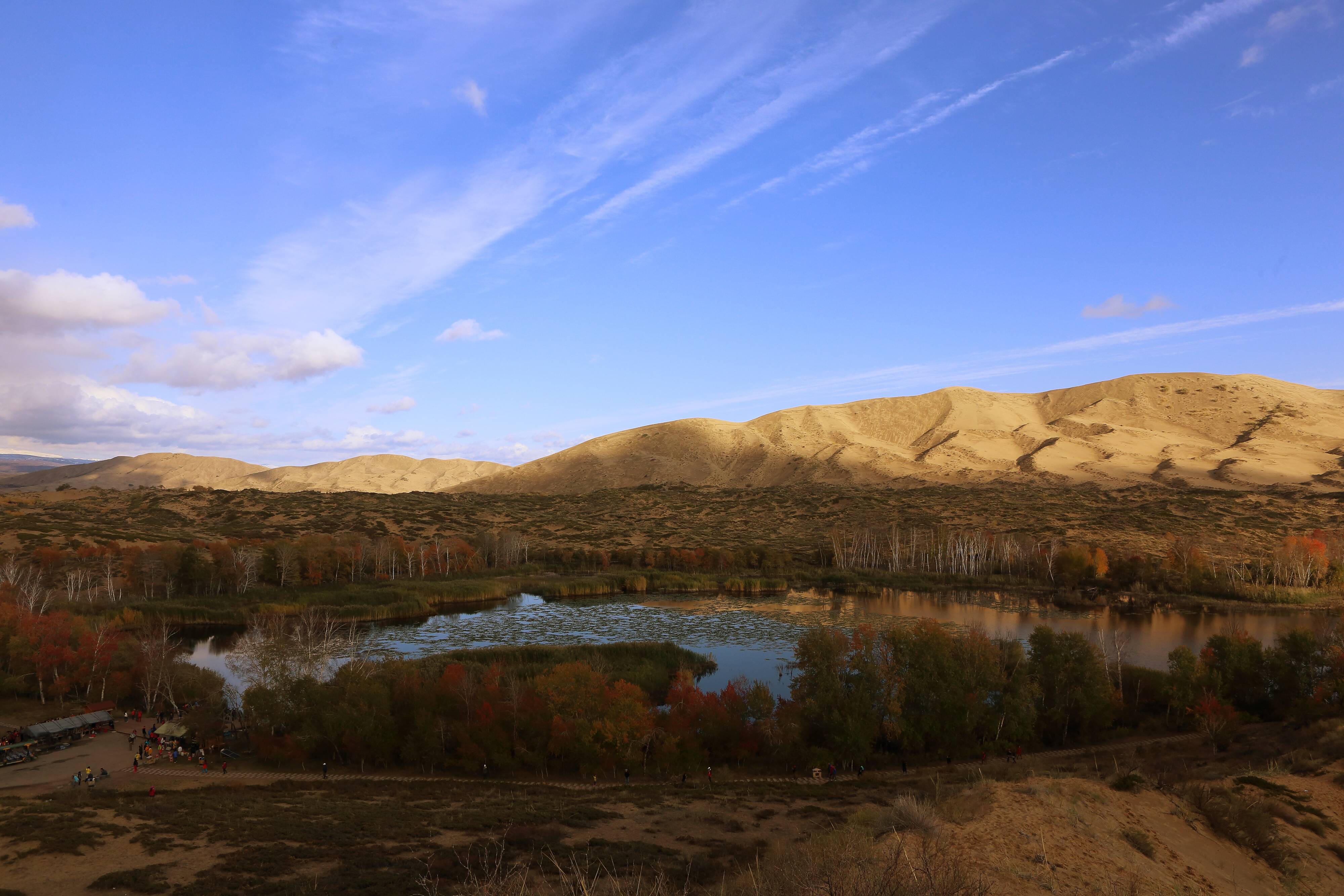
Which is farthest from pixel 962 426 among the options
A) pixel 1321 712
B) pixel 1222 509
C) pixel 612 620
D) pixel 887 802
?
pixel 887 802

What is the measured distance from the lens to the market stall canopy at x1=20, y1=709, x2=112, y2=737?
32750 mm

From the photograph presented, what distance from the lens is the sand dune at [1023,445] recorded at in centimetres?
12900

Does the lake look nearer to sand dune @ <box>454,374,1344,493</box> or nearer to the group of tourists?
the group of tourists

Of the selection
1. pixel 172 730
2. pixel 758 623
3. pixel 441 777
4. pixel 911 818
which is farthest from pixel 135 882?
pixel 758 623

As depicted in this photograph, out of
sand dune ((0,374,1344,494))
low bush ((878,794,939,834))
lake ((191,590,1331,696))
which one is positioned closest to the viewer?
low bush ((878,794,939,834))

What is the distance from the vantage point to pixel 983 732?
33375mm

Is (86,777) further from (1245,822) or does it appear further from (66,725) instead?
(1245,822)

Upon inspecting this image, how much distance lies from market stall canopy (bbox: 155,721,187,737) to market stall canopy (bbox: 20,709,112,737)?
3.44 m

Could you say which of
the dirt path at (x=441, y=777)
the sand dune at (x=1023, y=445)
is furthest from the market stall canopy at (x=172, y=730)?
the sand dune at (x=1023, y=445)

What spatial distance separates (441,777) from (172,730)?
47.1 ft

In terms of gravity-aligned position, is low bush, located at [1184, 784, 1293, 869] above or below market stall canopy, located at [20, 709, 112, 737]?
above

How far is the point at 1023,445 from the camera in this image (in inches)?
6260

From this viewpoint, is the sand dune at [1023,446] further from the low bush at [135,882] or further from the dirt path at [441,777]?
the low bush at [135,882]

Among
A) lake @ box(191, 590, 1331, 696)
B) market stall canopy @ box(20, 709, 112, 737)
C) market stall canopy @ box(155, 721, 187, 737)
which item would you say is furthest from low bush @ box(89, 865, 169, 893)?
lake @ box(191, 590, 1331, 696)
